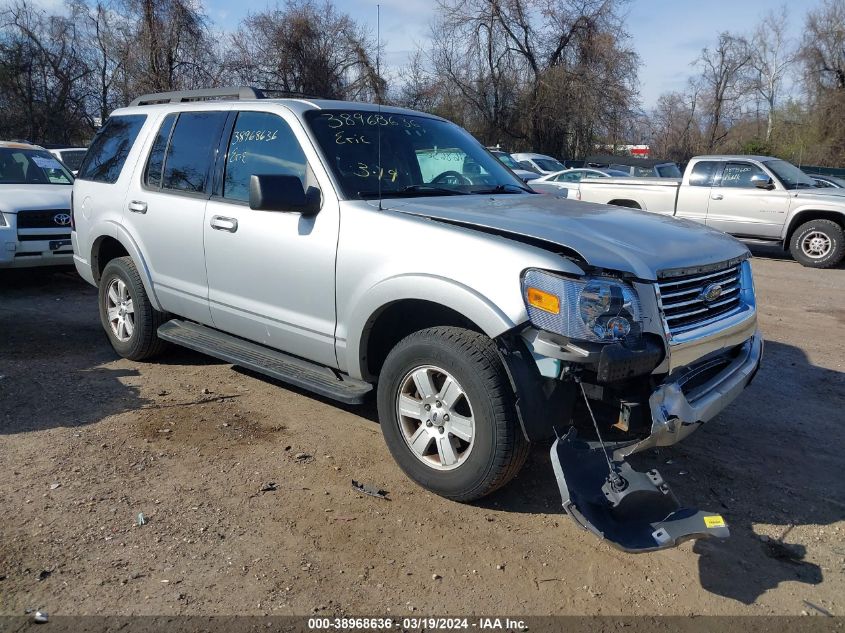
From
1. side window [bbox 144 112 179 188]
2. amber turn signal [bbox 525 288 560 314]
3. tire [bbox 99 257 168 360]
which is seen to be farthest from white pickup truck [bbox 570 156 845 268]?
amber turn signal [bbox 525 288 560 314]

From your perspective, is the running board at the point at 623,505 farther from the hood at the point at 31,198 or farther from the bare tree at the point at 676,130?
the bare tree at the point at 676,130

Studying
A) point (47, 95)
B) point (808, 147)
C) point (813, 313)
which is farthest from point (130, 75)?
point (808, 147)

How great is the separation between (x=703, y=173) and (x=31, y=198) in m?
10.6

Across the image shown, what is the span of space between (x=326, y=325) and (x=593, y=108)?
35.3m

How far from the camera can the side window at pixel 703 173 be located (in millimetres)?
12984

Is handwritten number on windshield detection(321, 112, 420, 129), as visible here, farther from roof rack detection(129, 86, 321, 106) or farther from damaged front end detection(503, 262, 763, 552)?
damaged front end detection(503, 262, 763, 552)

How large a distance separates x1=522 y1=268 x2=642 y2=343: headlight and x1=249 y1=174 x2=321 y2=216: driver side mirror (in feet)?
4.70

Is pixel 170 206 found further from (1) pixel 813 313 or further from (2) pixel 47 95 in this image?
(2) pixel 47 95

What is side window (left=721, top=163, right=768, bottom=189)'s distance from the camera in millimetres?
12516

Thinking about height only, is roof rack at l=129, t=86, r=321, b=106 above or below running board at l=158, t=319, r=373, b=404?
above

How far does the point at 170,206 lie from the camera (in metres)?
5.07

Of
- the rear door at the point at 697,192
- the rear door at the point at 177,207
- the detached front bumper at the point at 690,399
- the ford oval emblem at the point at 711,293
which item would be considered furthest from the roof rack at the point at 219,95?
the rear door at the point at 697,192

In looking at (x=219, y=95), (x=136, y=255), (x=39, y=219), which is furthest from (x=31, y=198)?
(x=219, y=95)

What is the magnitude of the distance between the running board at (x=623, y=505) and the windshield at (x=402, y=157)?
189 cm
